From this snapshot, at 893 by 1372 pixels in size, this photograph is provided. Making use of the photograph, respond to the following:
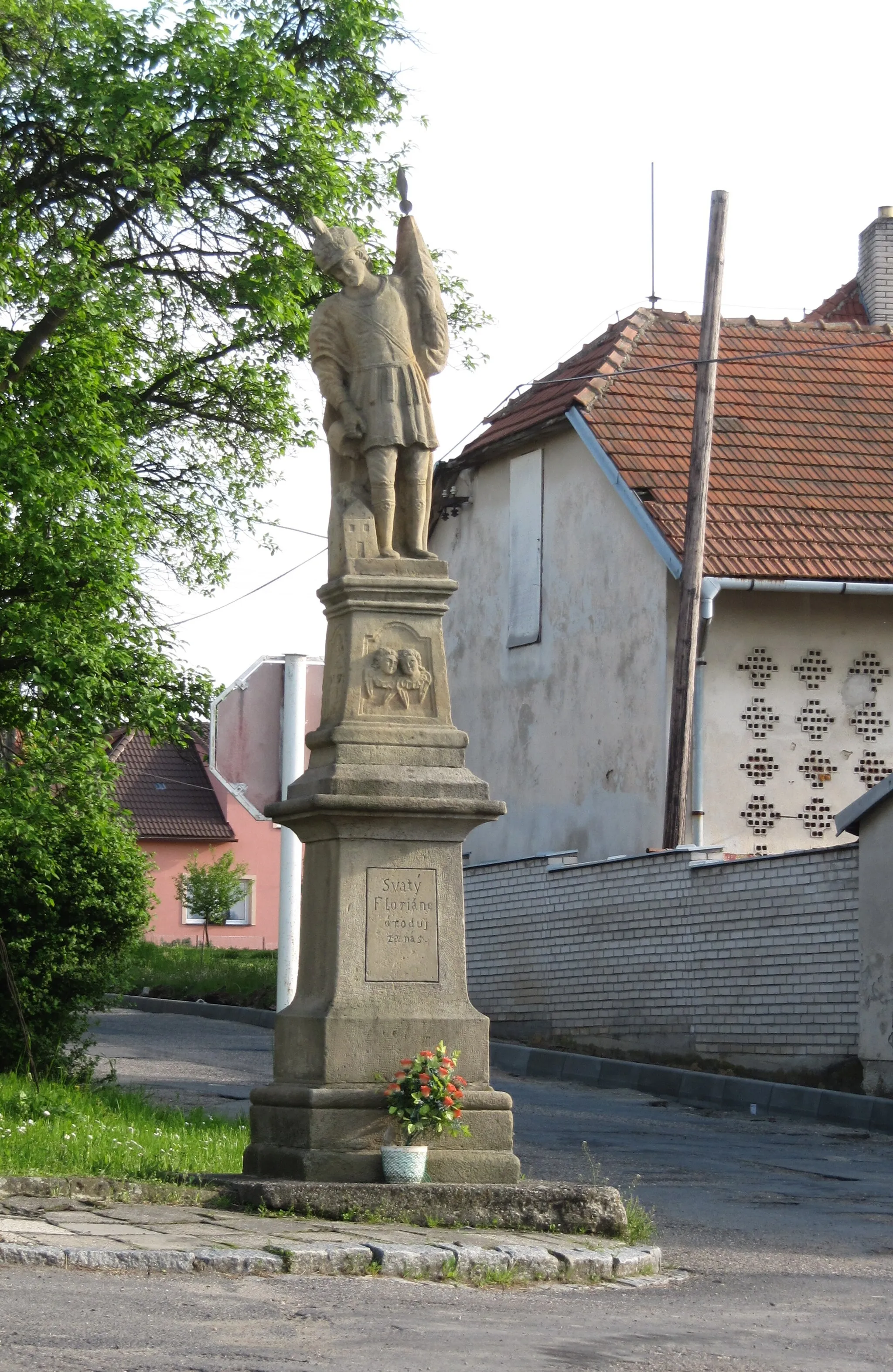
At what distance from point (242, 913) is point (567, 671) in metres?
31.8

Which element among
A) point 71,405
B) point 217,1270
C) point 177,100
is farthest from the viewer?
point 177,100

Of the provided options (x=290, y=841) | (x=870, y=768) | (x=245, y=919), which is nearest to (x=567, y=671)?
(x=870, y=768)

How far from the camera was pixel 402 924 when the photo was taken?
8.61 meters

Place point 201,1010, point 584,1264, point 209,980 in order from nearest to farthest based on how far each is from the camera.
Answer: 1. point 584,1264
2. point 201,1010
3. point 209,980

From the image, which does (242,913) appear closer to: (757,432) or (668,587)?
(757,432)

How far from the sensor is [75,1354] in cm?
522

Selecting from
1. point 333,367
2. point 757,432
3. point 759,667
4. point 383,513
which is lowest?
point 383,513

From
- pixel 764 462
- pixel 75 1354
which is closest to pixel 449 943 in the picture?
pixel 75 1354

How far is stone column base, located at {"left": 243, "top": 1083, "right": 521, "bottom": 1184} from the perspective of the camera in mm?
8148

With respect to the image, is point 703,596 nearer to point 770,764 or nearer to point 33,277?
point 770,764

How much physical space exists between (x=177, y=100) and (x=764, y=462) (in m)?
10.7

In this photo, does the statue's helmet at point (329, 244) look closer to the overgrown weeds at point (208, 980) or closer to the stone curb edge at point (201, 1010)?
the overgrown weeds at point (208, 980)

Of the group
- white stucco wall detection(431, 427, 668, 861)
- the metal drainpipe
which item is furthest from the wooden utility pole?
white stucco wall detection(431, 427, 668, 861)

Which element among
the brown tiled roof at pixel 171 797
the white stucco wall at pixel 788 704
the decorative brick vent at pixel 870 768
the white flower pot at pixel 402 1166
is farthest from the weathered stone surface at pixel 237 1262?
the brown tiled roof at pixel 171 797
